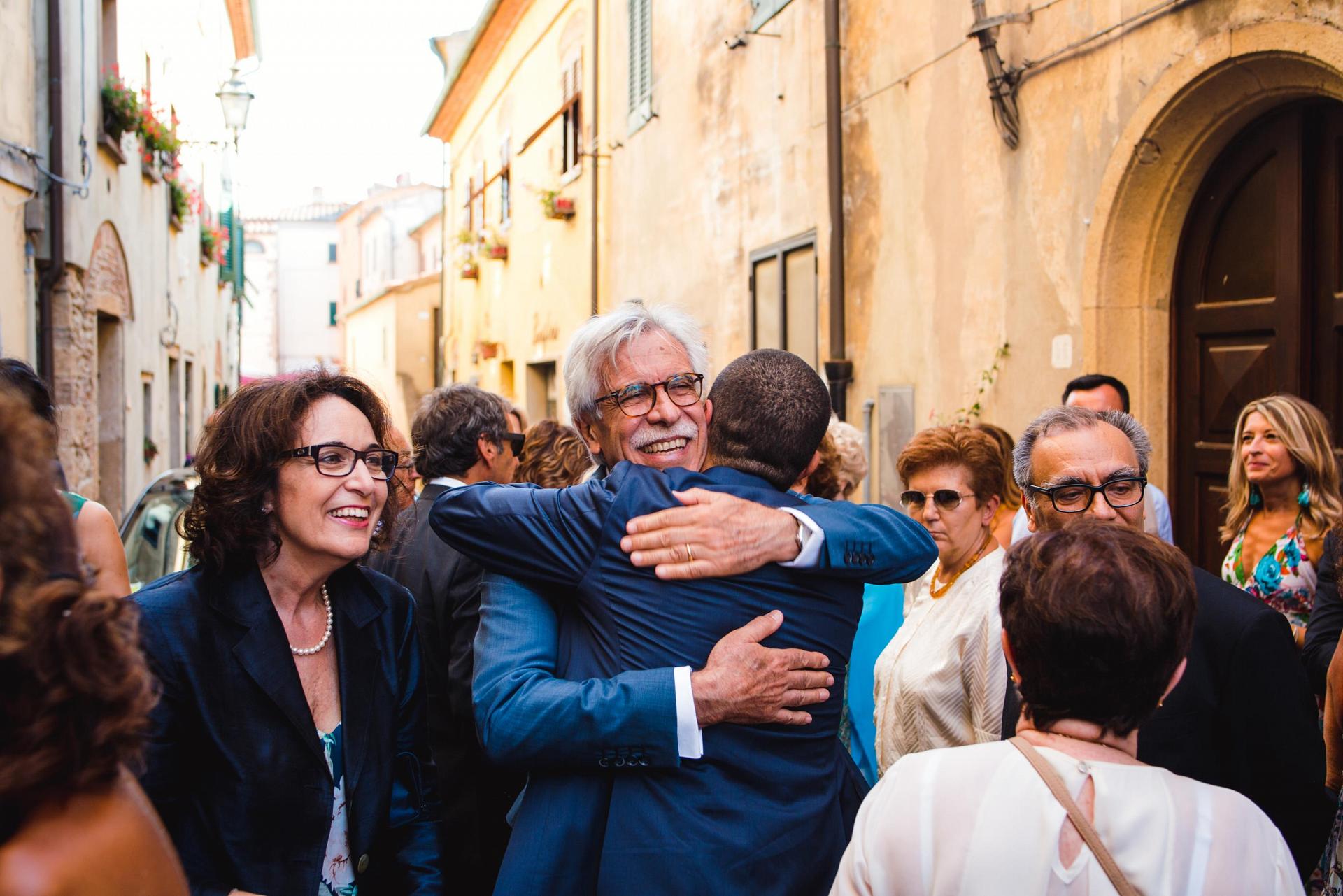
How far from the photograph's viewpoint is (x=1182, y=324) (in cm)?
581

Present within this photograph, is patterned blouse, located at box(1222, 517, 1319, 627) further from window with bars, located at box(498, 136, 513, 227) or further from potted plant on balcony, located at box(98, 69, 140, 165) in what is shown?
window with bars, located at box(498, 136, 513, 227)

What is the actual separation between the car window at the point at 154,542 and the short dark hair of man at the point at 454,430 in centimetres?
214

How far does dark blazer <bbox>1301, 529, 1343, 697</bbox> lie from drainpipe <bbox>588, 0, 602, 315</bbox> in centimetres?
1154

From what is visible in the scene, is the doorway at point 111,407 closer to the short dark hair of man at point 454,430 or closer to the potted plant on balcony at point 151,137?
the potted plant on balcony at point 151,137

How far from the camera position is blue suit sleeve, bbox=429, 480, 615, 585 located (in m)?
1.93

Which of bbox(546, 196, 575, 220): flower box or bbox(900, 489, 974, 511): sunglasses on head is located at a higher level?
bbox(546, 196, 575, 220): flower box

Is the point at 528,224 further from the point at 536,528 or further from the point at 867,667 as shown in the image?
the point at 536,528

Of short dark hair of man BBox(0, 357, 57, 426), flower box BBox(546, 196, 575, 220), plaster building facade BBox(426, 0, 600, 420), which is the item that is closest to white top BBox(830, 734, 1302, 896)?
short dark hair of man BBox(0, 357, 57, 426)

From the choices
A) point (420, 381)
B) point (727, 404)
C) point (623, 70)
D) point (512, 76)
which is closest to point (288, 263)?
point (420, 381)

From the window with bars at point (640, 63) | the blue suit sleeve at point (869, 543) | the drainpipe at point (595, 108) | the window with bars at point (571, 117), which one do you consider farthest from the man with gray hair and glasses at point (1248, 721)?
the window with bars at point (571, 117)

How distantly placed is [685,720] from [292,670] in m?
0.82

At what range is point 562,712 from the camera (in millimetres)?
1870

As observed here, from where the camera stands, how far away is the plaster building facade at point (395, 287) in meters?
31.8

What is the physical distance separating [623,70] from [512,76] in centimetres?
604
